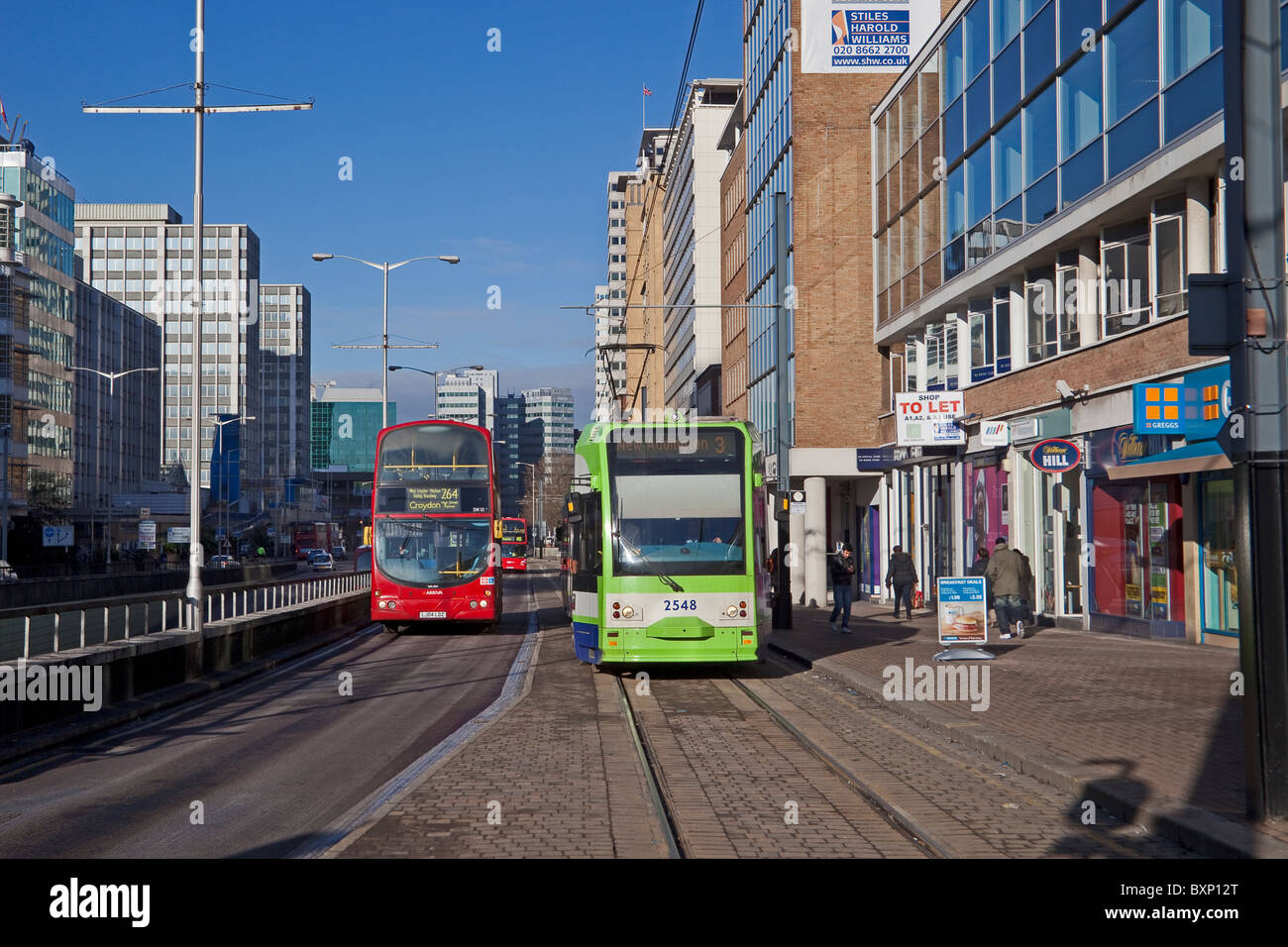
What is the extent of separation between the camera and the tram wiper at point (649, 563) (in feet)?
57.9

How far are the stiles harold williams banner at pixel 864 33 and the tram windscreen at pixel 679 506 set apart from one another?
24628 millimetres

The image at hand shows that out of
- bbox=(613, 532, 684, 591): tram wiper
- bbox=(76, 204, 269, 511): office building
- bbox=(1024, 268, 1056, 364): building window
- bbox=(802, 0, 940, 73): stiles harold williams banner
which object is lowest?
bbox=(613, 532, 684, 591): tram wiper

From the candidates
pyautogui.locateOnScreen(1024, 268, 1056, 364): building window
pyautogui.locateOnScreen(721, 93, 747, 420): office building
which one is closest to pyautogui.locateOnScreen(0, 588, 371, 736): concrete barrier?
pyautogui.locateOnScreen(1024, 268, 1056, 364): building window

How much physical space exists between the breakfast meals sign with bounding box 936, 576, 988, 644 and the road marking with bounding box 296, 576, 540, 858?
5.94m

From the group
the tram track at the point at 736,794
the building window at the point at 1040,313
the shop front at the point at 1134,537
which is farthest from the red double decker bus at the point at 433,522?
the tram track at the point at 736,794

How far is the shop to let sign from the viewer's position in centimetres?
2791

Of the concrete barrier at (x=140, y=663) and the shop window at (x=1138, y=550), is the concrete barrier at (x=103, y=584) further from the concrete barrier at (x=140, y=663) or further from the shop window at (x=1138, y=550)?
the shop window at (x=1138, y=550)

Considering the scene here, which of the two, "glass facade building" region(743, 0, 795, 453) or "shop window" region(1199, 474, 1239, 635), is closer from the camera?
"shop window" region(1199, 474, 1239, 635)

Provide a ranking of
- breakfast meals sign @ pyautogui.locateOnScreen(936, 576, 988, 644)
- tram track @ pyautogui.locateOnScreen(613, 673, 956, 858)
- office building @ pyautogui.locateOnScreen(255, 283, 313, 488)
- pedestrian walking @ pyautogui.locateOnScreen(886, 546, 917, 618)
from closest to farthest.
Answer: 1. tram track @ pyautogui.locateOnScreen(613, 673, 956, 858)
2. breakfast meals sign @ pyautogui.locateOnScreen(936, 576, 988, 644)
3. pedestrian walking @ pyautogui.locateOnScreen(886, 546, 917, 618)
4. office building @ pyautogui.locateOnScreen(255, 283, 313, 488)

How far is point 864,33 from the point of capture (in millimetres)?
40031

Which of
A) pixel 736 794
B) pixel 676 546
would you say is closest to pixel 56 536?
pixel 676 546

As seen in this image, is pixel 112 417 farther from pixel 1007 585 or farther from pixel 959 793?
pixel 959 793

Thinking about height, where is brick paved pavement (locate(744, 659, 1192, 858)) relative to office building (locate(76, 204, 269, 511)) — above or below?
below

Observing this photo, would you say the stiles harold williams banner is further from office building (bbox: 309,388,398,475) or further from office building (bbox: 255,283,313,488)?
office building (bbox: 255,283,313,488)
